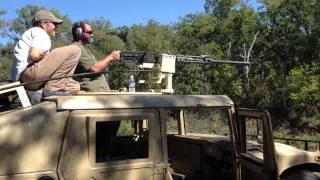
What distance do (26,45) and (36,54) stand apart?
16.9 inches

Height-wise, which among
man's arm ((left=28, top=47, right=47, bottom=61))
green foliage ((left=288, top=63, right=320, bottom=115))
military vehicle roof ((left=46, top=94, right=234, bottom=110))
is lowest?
green foliage ((left=288, top=63, right=320, bottom=115))

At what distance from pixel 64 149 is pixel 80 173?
0.77 ft

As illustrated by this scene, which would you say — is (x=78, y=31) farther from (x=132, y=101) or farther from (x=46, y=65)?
(x=132, y=101)

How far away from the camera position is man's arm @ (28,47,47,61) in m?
5.52

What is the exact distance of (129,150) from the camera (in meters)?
5.47

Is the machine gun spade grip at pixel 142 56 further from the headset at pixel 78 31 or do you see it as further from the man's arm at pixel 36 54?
the man's arm at pixel 36 54

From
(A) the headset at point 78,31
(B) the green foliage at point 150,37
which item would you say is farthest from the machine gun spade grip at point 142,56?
(B) the green foliage at point 150,37

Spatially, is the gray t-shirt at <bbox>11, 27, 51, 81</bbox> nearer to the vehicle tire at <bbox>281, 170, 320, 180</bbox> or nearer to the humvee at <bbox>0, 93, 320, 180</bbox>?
the humvee at <bbox>0, 93, 320, 180</bbox>

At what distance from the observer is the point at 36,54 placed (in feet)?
18.1

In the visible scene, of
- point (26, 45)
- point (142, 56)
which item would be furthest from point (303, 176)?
point (26, 45)

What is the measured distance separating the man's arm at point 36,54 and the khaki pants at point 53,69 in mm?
70

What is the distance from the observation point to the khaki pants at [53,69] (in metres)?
5.33

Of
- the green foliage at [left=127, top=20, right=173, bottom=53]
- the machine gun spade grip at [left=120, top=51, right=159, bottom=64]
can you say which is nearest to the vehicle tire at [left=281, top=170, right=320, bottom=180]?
the machine gun spade grip at [left=120, top=51, right=159, bottom=64]

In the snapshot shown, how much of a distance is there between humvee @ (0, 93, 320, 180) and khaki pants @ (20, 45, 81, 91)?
1.04 ft
